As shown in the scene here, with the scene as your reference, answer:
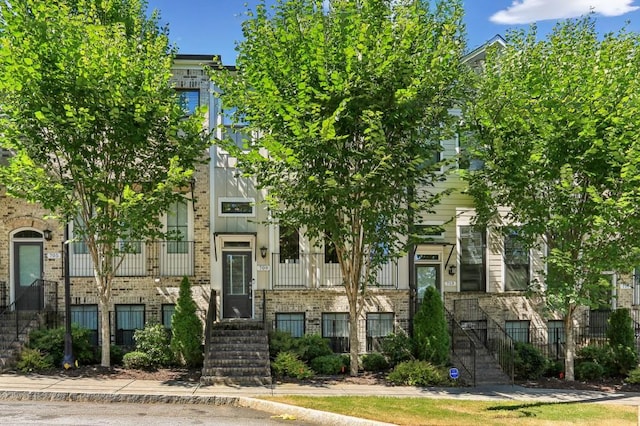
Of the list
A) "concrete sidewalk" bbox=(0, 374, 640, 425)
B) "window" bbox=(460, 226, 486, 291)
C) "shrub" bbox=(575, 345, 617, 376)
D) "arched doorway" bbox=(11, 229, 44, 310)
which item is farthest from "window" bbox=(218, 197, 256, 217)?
"shrub" bbox=(575, 345, 617, 376)

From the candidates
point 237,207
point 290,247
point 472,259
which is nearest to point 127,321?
point 237,207

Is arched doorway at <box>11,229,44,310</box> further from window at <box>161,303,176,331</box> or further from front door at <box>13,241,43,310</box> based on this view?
window at <box>161,303,176,331</box>

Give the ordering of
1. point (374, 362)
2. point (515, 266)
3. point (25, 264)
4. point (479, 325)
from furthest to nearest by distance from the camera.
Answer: point (515, 266)
point (479, 325)
point (25, 264)
point (374, 362)

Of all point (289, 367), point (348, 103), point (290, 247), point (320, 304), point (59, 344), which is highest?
point (348, 103)

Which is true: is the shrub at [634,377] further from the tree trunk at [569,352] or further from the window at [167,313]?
the window at [167,313]

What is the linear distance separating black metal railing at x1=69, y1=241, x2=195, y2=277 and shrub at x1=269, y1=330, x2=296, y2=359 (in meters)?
3.50

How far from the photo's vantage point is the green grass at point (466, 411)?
1115 centimetres

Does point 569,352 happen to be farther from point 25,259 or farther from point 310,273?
point 25,259

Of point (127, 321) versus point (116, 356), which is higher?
point (127, 321)

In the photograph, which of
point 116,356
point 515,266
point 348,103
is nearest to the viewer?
point 348,103

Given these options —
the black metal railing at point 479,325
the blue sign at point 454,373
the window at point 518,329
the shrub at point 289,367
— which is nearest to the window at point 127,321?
the shrub at point 289,367

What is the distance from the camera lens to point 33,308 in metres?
17.6

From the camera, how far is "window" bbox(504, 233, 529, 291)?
751 inches

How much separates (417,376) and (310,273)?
4.92 m
